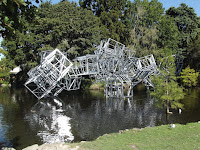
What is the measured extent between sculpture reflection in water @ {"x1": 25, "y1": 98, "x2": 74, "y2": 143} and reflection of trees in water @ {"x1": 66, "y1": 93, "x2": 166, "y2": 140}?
2.35ft

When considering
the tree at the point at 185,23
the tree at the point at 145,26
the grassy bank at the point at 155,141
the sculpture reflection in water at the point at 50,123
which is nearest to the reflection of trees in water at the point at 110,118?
the sculpture reflection in water at the point at 50,123

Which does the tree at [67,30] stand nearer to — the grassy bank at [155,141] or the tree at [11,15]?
the grassy bank at [155,141]

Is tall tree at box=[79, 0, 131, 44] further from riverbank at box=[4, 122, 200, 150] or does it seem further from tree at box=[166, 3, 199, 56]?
riverbank at box=[4, 122, 200, 150]

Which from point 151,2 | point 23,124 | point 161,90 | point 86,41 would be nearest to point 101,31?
point 86,41

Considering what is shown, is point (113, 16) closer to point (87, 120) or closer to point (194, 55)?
point (194, 55)

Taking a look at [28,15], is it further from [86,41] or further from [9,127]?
[86,41]

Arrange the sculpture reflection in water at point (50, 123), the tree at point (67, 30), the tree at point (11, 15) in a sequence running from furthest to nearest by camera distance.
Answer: the tree at point (67, 30) < the sculpture reflection in water at point (50, 123) < the tree at point (11, 15)

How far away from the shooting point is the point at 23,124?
18062 millimetres

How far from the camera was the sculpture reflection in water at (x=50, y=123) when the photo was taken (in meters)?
14.7

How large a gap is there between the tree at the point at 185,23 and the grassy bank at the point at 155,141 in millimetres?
39660

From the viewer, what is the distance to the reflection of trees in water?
52.0 ft

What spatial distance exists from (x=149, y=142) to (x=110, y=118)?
8.76m

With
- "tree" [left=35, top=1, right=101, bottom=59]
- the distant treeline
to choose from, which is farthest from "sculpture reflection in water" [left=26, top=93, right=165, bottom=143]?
the distant treeline

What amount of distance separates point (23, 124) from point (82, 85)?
2672 centimetres
